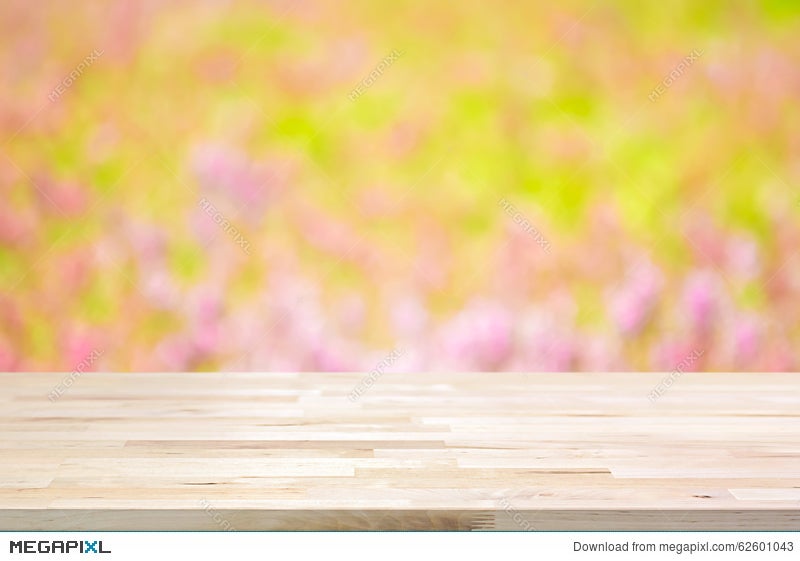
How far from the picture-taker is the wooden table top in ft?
5.41

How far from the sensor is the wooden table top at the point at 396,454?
165 centimetres

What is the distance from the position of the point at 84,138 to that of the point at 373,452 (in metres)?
1.79

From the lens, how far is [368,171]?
3367mm

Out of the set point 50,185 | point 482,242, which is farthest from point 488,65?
point 50,185
